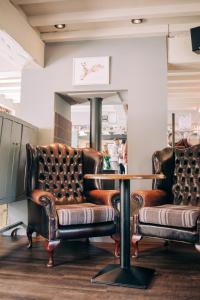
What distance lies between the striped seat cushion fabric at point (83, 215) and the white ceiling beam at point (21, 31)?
2.05 metres

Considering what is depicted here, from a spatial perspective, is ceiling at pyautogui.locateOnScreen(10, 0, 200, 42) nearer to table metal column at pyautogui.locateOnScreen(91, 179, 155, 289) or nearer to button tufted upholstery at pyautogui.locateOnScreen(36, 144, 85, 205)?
button tufted upholstery at pyautogui.locateOnScreen(36, 144, 85, 205)

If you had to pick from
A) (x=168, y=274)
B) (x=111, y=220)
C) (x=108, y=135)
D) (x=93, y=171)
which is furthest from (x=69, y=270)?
(x=108, y=135)

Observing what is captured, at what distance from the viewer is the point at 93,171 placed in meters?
3.48

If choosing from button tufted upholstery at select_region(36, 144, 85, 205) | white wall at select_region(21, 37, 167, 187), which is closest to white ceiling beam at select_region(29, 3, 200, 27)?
white wall at select_region(21, 37, 167, 187)

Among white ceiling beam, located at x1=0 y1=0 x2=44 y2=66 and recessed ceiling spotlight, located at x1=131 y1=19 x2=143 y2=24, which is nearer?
white ceiling beam, located at x1=0 y1=0 x2=44 y2=66

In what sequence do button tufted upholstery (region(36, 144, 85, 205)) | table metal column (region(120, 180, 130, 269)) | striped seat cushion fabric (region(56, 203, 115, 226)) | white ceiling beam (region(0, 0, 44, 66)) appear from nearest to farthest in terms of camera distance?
1. table metal column (region(120, 180, 130, 269))
2. striped seat cushion fabric (region(56, 203, 115, 226))
3. white ceiling beam (region(0, 0, 44, 66))
4. button tufted upholstery (region(36, 144, 85, 205))

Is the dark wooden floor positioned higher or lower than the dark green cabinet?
lower

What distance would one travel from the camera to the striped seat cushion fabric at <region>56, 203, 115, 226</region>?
102 inches

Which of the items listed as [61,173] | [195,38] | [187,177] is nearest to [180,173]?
[187,177]

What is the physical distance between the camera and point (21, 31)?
11.2 ft

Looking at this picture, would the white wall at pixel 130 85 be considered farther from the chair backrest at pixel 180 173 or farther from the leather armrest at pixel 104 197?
the leather armrest at pixel 104 197

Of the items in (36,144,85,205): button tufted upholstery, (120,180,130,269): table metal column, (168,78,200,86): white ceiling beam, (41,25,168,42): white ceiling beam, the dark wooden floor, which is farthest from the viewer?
(168,78,200,86): white ceiling beam

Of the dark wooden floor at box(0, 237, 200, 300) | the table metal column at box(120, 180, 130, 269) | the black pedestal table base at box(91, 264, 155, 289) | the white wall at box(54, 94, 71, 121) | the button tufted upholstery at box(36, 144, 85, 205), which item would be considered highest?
the white wall at box(54, 94, 71, 121)

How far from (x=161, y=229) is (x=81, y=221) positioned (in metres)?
0.76
